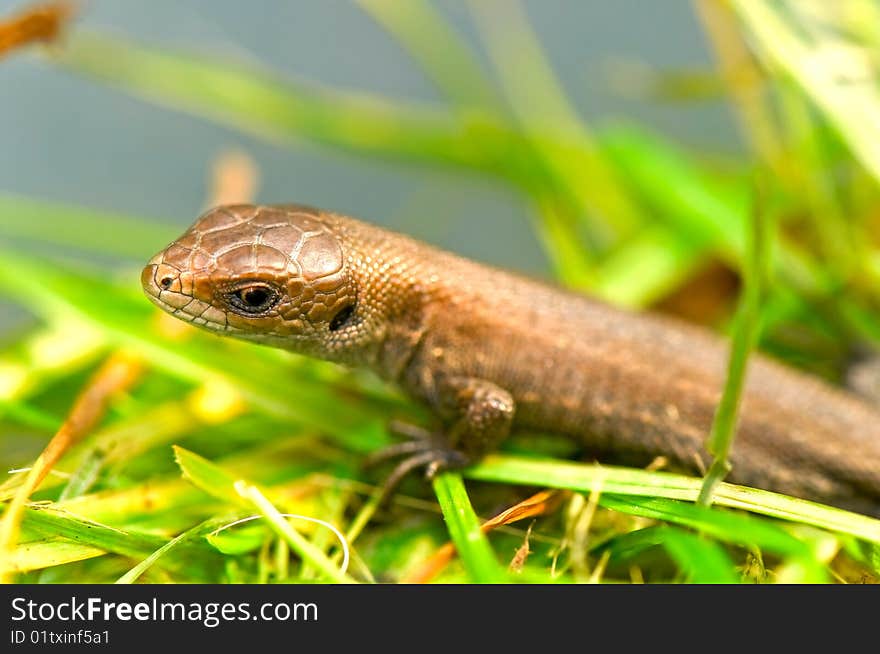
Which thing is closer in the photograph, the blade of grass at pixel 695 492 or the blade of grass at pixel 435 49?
the blade of grass at pixel 695 492

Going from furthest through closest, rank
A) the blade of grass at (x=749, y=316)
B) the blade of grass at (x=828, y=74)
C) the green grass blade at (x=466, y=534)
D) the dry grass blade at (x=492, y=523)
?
the blade of grass at (x=828, y=74)
the dry grass blade at (x=492, y=523)
the green grass blade at (x=466, y=534)
the blade of grass at (x=749, y=316)

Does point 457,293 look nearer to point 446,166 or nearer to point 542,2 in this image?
point 446,166

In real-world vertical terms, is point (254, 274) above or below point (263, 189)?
below

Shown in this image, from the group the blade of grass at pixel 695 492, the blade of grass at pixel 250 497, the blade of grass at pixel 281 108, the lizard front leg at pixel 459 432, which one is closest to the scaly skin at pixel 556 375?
the lizard front leg at pixel 459 432

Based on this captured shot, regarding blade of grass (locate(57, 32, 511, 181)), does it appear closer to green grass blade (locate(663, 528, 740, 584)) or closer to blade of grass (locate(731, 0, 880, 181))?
blade of grass (locate(731, 0, 880, 181))

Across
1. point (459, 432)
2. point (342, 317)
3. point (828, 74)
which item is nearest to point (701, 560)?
point (459, 432)

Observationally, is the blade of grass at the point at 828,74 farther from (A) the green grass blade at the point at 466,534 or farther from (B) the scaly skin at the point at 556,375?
(A) the green grass blade at the point at 466,534

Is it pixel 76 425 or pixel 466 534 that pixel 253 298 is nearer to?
pixel 76 425

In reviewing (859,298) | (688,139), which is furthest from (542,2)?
(859,298)
